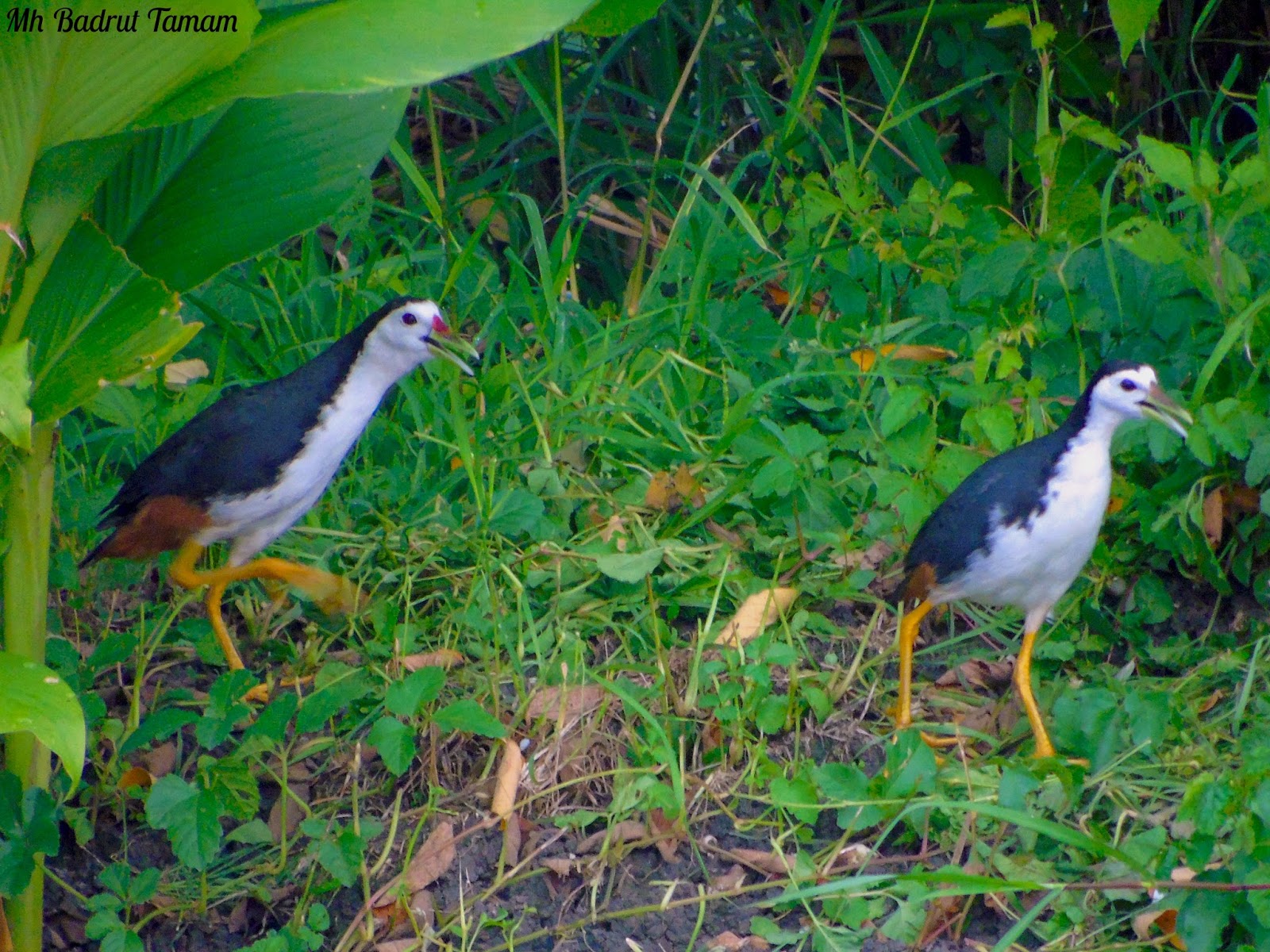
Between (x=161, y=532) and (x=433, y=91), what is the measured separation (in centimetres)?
270

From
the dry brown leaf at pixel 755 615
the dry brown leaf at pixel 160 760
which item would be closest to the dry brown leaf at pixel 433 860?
the dry brown leaf at pixel 160 760

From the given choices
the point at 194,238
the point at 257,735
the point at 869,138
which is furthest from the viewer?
the point at 869,138

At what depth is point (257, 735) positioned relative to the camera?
11.3ft

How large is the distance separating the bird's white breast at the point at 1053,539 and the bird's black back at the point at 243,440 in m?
→ 1.68

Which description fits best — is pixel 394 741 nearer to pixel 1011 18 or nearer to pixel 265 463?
pixel 265 463

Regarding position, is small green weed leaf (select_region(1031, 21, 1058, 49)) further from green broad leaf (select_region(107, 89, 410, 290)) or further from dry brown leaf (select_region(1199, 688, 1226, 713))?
green broad leaf (select_region(107, 89, 410, 290))

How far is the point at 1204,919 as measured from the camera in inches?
111

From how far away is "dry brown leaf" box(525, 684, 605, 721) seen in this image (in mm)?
3680

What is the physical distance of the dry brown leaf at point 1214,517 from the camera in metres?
3.92

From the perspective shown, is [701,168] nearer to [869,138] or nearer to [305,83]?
[869,138]

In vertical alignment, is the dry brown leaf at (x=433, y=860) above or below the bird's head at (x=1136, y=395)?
below

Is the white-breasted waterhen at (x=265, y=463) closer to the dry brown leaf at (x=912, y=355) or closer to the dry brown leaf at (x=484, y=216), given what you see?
the dry brown leaf at (x=912, y=355)

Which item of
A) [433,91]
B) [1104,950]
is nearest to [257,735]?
[1104,950]

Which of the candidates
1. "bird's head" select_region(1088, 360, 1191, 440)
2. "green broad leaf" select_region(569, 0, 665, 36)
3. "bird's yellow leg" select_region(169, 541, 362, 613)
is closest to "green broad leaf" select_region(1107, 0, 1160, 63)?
"bird's head" select_region(1088, 360, 1191, 440)
